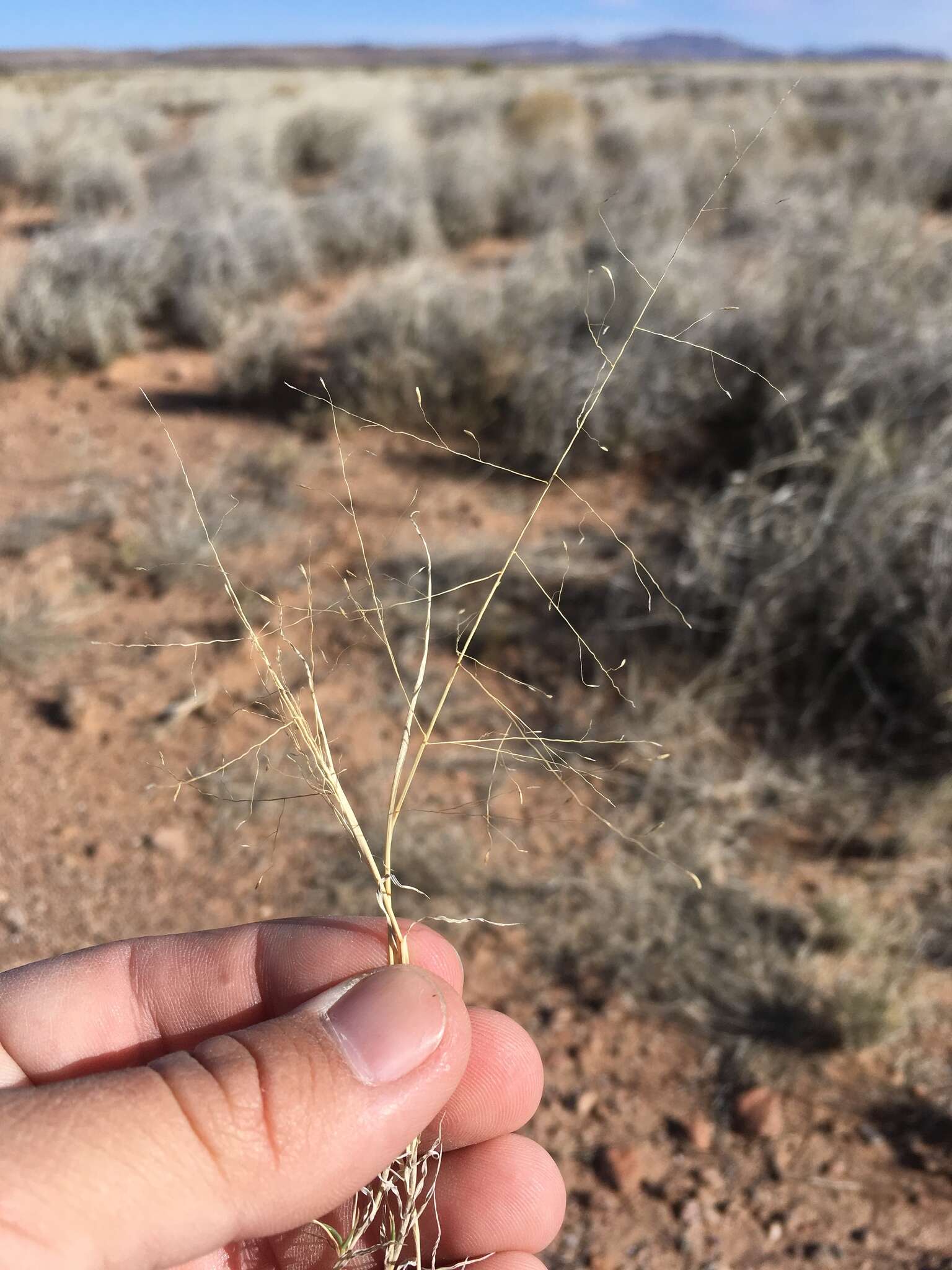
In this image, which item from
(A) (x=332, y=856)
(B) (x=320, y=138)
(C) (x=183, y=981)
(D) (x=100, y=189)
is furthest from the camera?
(B) (x=320, y=138)

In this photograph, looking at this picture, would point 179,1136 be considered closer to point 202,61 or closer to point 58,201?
point 58,201

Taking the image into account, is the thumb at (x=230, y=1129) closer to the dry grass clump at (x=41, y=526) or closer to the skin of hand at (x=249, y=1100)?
the skin of hand at (x=249, y=1100)

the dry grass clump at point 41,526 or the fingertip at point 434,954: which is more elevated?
the fingertip at point 434,954

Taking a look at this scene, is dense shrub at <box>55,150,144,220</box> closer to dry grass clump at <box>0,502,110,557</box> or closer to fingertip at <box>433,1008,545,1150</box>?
dry grass clump at <box>0,502,110,557</box>

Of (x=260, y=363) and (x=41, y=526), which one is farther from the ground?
(x=260, y=363)

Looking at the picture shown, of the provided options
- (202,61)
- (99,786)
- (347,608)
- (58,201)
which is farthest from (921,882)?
(202,61)

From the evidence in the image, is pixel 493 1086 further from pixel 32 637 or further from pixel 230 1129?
pixel 32 637

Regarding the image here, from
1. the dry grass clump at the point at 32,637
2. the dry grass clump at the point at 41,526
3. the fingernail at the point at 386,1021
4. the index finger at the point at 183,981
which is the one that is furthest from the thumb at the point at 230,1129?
the dry grass clump at the point at 41,526

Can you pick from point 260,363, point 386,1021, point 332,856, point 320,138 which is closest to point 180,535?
point 332,856
